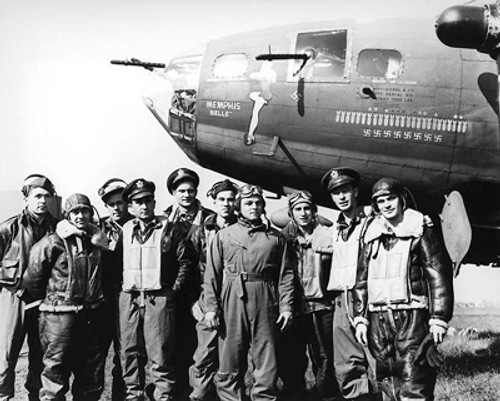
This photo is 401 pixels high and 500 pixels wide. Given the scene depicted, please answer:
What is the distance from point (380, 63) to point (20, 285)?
501 centimetres

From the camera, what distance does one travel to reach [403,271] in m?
4.88

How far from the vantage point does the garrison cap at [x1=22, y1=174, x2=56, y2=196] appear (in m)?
A: 6.50

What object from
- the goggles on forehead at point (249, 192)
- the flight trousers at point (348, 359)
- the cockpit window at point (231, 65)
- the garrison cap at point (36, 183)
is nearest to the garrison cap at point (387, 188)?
the flight trousers at point (348, 359)

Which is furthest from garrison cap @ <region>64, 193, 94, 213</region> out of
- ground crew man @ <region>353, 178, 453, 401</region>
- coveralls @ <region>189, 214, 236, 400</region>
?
ground crew man @ <region>353, 178, 453, 401</region>

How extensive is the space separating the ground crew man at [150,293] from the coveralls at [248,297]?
529mm

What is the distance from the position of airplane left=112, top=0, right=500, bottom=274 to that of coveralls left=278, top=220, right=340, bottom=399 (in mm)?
1804

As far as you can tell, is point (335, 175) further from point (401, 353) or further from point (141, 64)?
point (141, 64)

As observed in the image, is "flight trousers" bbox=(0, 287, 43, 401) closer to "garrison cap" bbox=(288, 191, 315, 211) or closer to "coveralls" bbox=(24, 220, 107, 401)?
"coveralls" bbox=(24, 220, 107, 401)

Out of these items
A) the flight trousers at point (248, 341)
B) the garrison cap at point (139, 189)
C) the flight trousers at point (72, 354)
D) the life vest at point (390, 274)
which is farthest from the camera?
the garrison cap at point (139, 189)

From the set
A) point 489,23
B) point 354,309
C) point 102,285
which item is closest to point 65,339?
point 102,285

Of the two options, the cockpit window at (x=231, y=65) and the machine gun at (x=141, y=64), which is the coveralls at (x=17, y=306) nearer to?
the cockpit window at (x=231, y=65)

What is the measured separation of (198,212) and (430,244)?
3.08 meters

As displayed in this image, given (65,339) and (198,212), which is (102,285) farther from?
(198,212)

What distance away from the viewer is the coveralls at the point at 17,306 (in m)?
6.35
